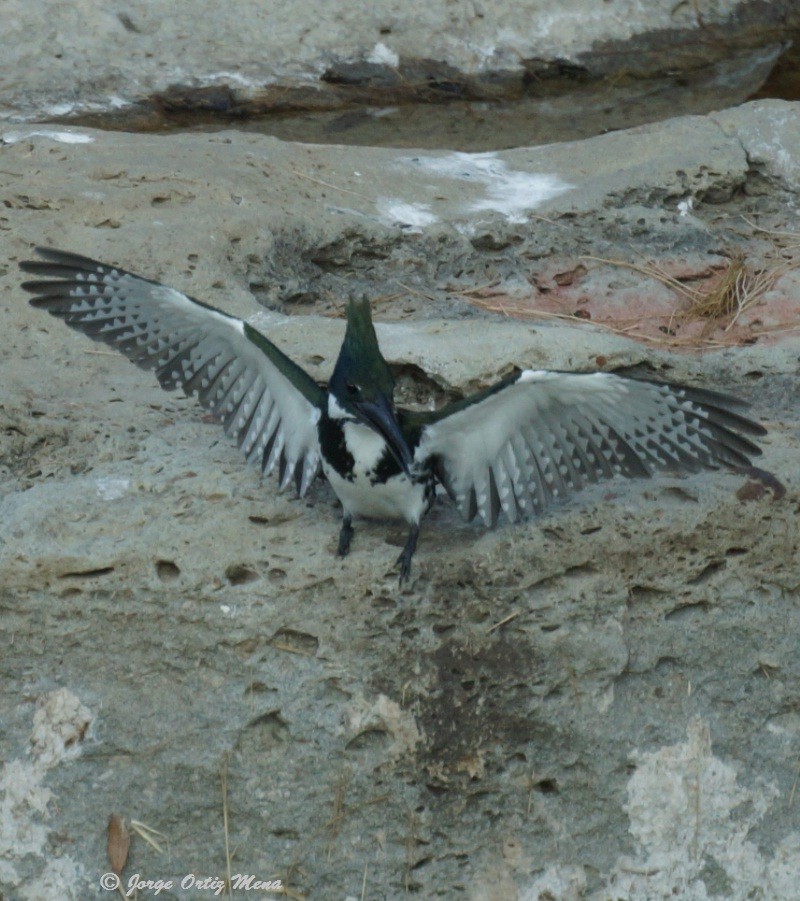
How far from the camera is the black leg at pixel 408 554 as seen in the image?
10.2 feet

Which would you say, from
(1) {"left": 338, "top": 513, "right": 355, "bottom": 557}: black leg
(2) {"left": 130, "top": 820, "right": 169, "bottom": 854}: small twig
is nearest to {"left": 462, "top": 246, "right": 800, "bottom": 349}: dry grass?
(1) {"left": 338, "top": 513, "right": 355, "bottom": 557}: black leg

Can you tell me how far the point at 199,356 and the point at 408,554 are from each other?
Answer: 837 mm

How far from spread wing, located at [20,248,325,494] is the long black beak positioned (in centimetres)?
23

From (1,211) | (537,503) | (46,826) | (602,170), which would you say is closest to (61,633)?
(46,826)

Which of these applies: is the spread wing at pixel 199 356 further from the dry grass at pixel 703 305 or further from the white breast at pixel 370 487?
the dry grass at pixel 703 305

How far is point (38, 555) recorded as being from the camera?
10.4 feet

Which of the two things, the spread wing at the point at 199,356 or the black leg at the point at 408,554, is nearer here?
the black leg at the point at 408,554

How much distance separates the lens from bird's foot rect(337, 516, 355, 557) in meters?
3.16

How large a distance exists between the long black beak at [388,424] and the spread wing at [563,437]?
86 mm

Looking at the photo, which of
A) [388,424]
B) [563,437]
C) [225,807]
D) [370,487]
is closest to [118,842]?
[225,807]

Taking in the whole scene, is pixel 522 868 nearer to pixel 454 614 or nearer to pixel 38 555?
pixel 454 614

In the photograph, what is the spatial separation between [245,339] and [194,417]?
40cm

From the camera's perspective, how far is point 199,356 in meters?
3.52

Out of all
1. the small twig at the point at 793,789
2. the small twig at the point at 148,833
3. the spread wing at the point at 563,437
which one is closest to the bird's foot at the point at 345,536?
the spread wing at the point at 563,437
